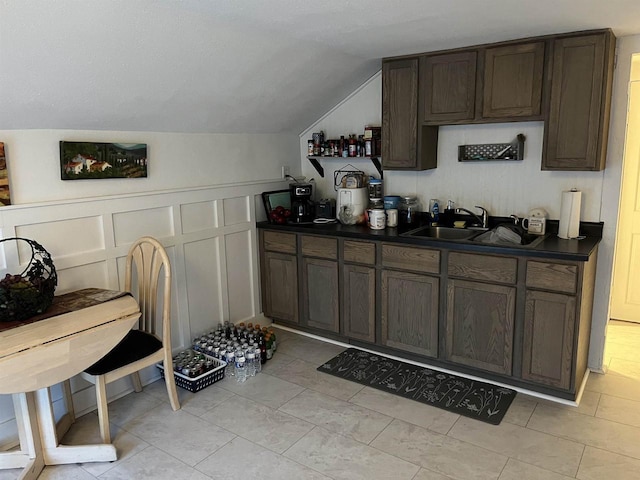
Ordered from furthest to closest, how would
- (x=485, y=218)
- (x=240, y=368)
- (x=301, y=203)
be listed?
(x=301, y=203) < (x=485, y=218) < (x=240, y=368)

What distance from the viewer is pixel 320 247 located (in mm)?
3639

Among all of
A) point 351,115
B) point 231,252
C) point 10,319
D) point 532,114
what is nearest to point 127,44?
point 10,319

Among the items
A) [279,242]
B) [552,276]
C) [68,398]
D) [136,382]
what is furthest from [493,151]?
[68,398]

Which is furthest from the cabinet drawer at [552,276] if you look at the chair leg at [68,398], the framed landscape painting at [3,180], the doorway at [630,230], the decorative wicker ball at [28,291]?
the framed landscape painting at [3,180]

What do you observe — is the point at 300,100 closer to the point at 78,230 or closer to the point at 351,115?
the point at 351,115

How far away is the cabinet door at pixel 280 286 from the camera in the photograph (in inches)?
152

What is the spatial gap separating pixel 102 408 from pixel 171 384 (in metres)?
0.45

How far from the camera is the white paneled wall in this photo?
→ 262 centimetres

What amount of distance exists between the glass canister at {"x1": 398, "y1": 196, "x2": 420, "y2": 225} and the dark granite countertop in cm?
10

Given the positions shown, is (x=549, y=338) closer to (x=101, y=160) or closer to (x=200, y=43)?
(x=200, y=43)

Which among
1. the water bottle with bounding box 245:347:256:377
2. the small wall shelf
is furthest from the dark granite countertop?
the water bottle with bounding box 245:347:256:377

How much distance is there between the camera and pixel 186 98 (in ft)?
9.78

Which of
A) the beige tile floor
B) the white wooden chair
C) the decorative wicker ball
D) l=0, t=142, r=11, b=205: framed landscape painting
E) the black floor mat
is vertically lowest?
the beige tile floor

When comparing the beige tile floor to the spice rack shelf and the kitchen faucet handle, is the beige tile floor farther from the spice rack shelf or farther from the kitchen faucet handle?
the spice rack shelf
